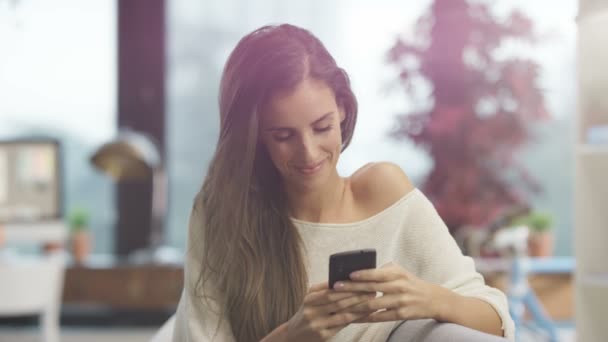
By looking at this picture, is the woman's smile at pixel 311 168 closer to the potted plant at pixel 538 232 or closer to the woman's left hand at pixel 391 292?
the woman's left hand at pixel 391 292

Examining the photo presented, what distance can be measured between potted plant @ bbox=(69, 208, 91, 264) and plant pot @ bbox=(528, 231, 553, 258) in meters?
2.32

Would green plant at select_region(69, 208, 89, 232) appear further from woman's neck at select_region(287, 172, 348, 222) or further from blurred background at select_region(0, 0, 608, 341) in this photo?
woman's neck at select_region(287, 172, 348, 222)

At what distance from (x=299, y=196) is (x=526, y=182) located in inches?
137

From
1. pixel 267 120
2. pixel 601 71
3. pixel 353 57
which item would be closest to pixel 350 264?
pixel 267 120

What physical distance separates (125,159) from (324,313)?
3.20m

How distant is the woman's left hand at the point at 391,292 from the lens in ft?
3.41

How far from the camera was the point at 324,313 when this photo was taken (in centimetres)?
107

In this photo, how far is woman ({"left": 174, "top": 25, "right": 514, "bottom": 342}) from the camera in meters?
1.11

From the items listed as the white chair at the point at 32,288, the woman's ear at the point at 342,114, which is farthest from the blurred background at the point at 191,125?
the woman's ear at the point at 342,114

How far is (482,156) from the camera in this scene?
14.6ft

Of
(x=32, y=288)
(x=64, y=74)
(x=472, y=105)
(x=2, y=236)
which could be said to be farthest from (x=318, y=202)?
(x=64, y=74)

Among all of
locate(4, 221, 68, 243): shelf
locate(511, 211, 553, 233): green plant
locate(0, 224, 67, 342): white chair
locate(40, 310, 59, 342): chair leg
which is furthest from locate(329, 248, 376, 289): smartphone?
locate(511, 211, 553, 233): green plant

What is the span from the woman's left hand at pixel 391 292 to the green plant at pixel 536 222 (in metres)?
3.44

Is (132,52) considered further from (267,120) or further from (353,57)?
(267,120)
